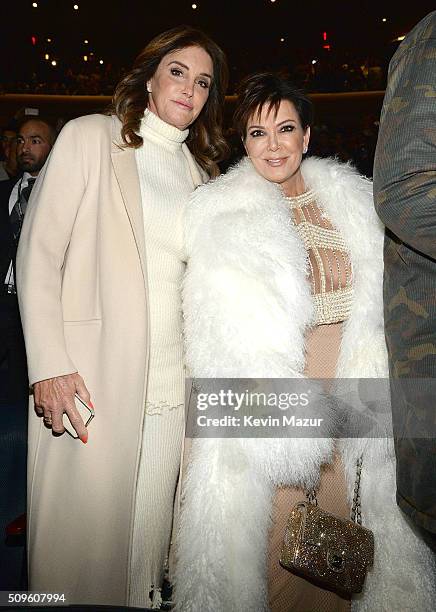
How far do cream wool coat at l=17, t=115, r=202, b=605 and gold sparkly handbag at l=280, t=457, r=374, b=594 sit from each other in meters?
0.42

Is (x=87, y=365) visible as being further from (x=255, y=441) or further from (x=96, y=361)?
(x=255, y=441)

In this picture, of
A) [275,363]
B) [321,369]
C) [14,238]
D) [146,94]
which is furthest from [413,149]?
[14,238]

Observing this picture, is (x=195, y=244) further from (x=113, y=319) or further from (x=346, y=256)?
(x=346, y=256)

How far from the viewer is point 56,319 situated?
1.49m

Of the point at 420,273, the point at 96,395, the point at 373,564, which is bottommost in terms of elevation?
the point at 373,564

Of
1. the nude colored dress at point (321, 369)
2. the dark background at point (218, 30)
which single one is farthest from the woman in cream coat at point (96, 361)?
the dark background at point (218, 30)

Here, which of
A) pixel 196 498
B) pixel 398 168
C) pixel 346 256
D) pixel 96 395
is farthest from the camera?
pixel 346 256

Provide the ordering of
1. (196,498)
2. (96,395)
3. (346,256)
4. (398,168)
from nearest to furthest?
(398,168) → (196,498) → (96,395) → (346,256)

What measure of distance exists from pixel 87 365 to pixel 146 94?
0.87m

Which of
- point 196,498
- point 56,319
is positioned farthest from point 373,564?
point 56,319

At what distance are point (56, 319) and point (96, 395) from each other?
218 millimetres

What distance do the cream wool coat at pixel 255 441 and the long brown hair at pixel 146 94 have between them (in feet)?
1.29

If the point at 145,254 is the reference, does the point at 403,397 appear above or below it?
below

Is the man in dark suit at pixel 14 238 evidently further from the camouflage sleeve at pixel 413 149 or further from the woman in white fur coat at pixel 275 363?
the camouflage sleeve at pixel 413 149
